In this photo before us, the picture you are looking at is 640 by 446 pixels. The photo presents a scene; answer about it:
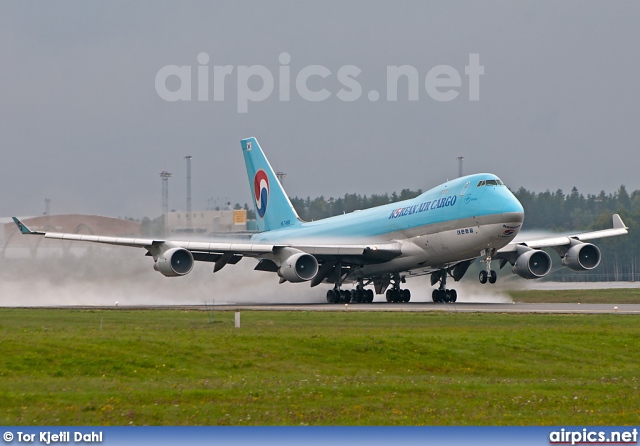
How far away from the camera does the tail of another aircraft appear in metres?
60.8

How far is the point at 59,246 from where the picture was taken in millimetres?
50500

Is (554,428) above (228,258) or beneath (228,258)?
beneath

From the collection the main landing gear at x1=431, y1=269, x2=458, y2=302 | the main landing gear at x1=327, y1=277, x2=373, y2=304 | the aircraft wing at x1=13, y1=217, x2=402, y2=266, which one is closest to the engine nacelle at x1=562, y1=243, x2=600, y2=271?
the main landing gear at x1=431, y1=269, x2=458, y2=302

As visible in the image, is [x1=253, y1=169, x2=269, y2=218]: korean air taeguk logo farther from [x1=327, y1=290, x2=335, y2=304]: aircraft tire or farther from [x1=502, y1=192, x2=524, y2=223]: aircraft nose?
[x1=502, y1=192, x2=524, y2=223]: aircraft nose

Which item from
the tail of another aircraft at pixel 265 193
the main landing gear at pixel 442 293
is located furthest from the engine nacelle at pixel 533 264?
the tail of another aircraft at pixel 265 193

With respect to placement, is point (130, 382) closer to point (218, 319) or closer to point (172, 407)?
point (172, 407)

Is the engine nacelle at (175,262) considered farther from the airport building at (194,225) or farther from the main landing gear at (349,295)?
the main landing gear at (349,295)

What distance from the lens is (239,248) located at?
1912 inches

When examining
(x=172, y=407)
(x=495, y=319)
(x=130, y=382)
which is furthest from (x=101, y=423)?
(x=495, y=319)

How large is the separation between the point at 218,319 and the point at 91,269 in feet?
58.6

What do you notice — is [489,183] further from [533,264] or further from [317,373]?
[317,373]

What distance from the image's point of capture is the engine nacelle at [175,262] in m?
46.4

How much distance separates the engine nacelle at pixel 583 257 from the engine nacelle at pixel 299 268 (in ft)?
43.0

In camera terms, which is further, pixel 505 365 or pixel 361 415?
pixel 505 365
